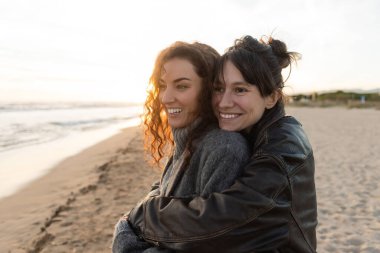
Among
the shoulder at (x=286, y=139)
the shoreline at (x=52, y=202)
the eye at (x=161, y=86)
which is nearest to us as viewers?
the shoulder at (x=286, y=139)

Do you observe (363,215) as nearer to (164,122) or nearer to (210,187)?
(164,122)

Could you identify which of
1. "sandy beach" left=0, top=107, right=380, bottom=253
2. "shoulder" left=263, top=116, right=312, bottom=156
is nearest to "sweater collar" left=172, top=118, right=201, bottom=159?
"shoulder" left=263, top=116, right=312, bottom=156

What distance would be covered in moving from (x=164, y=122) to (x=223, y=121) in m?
0.85

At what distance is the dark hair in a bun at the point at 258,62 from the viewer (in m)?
2.26

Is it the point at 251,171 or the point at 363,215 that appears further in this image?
the point at 363,215

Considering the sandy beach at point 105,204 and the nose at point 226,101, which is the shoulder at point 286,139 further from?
the sandy beach at point 105,204

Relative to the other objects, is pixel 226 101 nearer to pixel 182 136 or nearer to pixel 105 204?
pixel 182 136

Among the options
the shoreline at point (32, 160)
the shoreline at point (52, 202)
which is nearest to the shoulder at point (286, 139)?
the shoreline at point (52, 202)

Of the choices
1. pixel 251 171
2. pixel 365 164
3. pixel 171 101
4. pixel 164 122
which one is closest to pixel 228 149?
pixel 251 171

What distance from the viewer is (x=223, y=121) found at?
2355mm

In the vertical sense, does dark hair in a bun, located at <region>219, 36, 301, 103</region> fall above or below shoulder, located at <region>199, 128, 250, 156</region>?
above

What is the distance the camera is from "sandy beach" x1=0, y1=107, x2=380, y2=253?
4945mm

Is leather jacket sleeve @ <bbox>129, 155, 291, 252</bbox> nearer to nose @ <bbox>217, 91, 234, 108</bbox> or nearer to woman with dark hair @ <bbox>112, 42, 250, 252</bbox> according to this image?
woman with dark hair @ <bbox>112, 42, 250, 252</bbox>

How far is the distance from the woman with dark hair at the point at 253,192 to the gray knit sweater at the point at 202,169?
0.06 m
